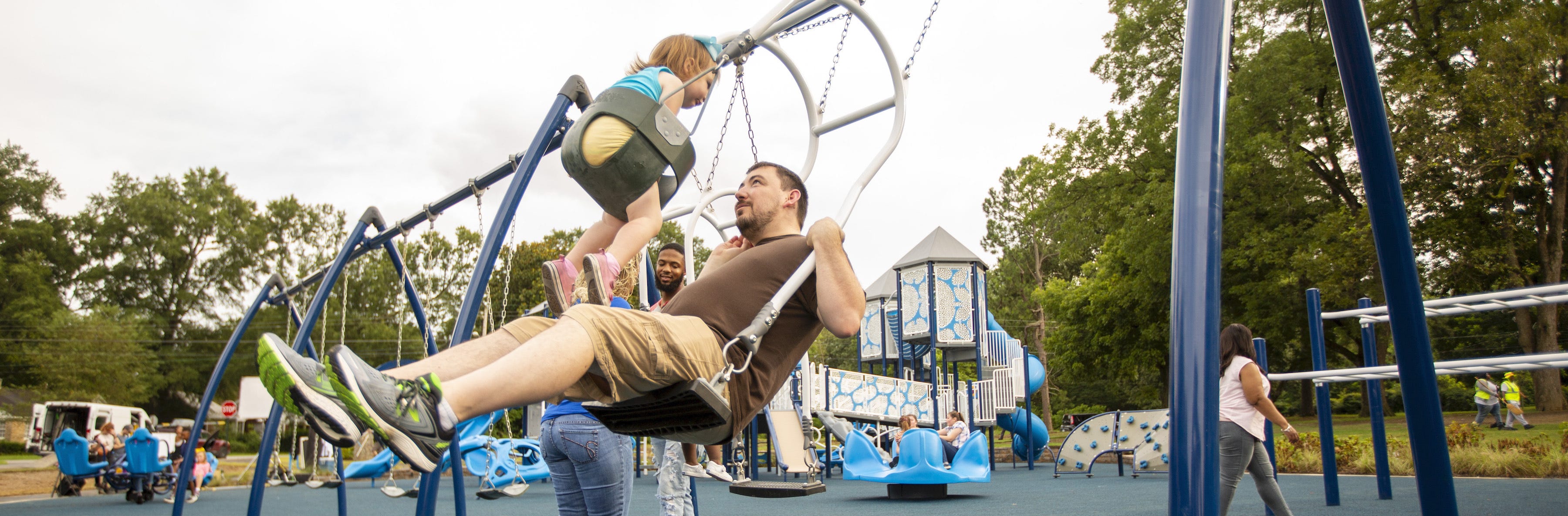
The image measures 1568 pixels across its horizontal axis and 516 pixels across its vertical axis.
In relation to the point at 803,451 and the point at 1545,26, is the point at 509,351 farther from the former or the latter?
the point at 1545,26

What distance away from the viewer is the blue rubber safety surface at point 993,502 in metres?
6.93

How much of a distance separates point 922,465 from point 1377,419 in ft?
13.3

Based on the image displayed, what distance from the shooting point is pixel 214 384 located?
7.34 m

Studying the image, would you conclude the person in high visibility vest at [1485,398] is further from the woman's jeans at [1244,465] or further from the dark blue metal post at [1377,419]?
the woman's jeans at [1244,465]

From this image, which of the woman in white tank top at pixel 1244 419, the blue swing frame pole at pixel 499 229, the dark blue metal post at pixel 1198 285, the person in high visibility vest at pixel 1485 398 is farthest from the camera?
the person in high visibility vest at pixel 1485 398

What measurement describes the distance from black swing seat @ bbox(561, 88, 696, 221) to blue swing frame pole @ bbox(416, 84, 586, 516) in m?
0.46

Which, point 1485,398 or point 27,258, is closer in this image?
point 1485,398

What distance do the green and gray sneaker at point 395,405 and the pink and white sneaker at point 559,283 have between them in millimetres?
1142

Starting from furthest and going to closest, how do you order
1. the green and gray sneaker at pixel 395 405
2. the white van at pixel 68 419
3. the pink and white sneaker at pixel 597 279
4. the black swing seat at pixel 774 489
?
the white van at pixel 68 419, the black swing seat at pixel 774 489, the pink and white sneaker at pixel 597 279, the green and gray sneaker at pixel 395 405

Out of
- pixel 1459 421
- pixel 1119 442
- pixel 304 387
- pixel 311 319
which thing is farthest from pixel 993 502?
pixel 1459 421

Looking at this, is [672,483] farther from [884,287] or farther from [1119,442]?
[884,287]

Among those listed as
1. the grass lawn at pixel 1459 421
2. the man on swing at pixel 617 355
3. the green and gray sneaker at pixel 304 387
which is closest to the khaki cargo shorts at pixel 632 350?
the man on swing at pixel 617 355

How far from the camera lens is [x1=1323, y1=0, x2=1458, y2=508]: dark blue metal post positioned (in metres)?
1.79

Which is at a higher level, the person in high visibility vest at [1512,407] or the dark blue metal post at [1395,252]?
the dark blue metal post at [1395,252]
